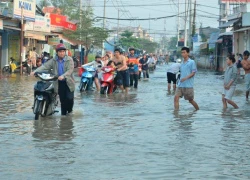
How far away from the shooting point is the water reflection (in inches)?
409

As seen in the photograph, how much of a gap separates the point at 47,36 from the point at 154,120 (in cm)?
3815

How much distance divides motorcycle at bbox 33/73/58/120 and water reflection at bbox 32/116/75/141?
0.21 meters

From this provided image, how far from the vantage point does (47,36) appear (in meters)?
50.4

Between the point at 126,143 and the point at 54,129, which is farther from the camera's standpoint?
the point at 54,129

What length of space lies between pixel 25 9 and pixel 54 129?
2901 cm

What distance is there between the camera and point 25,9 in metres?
39.5

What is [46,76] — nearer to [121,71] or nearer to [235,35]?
[121,71]

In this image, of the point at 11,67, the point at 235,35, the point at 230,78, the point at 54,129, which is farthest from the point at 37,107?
the point at 235,35

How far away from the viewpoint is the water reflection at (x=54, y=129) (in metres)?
10.4

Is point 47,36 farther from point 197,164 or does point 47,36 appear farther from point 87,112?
point 197,164

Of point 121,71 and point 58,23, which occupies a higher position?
point 58,23

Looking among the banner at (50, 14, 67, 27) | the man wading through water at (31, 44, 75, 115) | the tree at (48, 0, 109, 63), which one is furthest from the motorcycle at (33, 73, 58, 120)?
the tree at (48, 0, 109, 63)

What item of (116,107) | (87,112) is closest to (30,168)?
(87,112)

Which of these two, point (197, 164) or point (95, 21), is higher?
point (95, 21)
